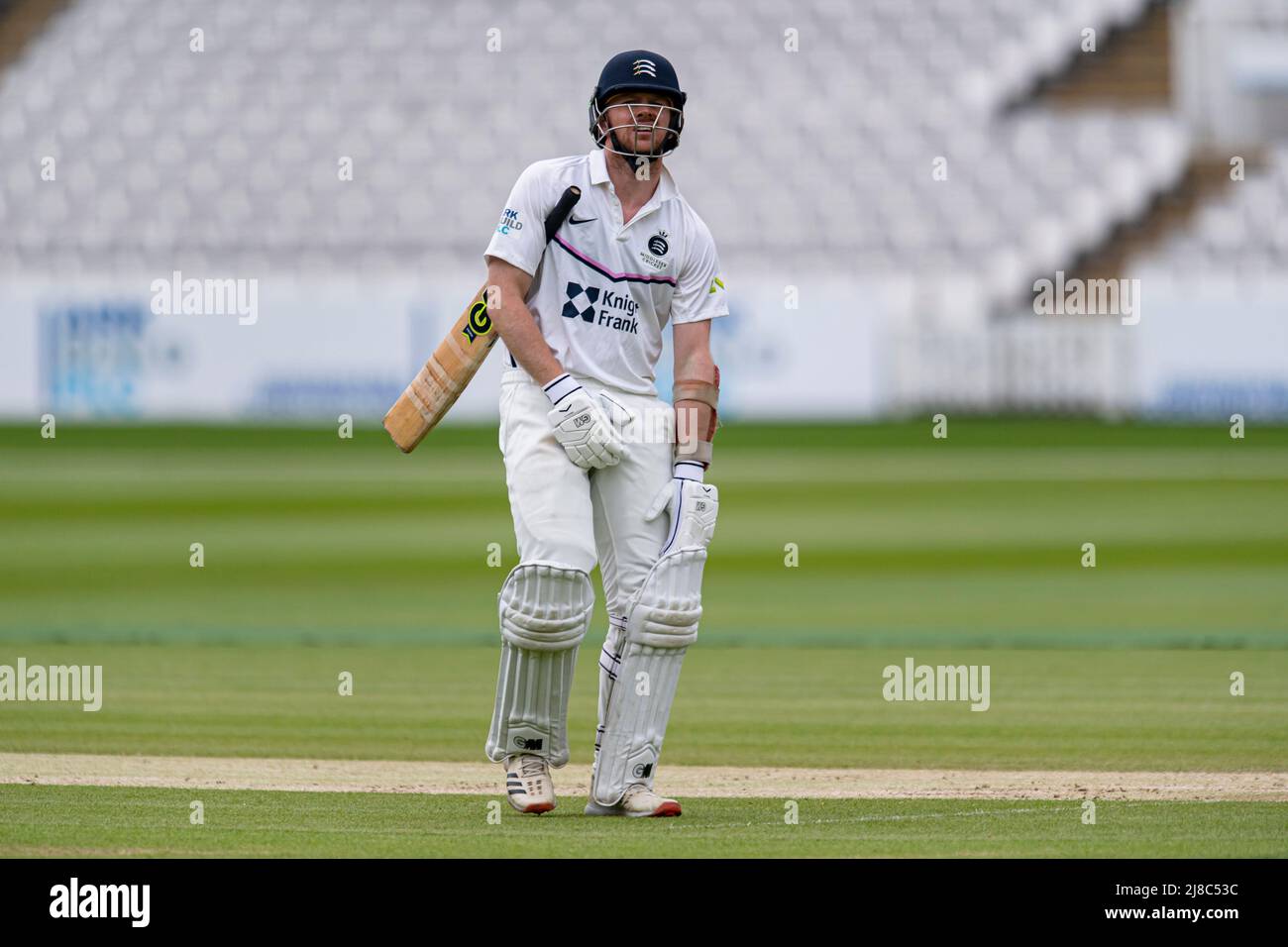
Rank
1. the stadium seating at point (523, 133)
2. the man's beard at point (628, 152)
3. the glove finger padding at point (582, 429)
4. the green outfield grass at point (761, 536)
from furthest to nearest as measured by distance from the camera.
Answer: the stadium seating at point (523, 133), the green outfield grass at point (761, 536), the man's beard at point (628, 152), the glove finger padding at point (582, 429)

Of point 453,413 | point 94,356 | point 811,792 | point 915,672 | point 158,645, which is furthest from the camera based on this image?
point 453,413

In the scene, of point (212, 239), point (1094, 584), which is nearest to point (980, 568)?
point (1094, 584)

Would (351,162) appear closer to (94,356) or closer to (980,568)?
(94,356)

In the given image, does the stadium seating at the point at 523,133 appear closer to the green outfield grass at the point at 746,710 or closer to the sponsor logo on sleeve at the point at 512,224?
the green outfield grass at the point at 746,710

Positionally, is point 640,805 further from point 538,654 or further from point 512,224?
point 512,224

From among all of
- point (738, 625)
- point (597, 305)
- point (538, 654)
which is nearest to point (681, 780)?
point (538, 654)

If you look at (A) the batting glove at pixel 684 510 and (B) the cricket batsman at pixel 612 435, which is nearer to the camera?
(B) the cricket batsman at pixel 612 435

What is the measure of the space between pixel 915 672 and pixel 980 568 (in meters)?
7.32

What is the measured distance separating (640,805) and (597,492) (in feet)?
3.48

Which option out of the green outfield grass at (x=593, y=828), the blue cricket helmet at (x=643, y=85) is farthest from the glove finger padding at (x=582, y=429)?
the green outfield grass at (x=593, y=828)

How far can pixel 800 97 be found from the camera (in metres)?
39.0

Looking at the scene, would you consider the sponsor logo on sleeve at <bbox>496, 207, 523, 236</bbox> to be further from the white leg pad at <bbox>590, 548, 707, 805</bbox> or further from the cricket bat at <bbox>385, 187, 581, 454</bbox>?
the white leg pad at <bbox>590, 548, 707, 805</bbox>

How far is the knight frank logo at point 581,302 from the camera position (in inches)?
278

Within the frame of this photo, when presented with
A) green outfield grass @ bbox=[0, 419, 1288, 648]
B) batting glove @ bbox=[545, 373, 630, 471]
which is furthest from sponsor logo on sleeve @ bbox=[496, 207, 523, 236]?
green outfield grass @ bbox=[0, 419, 1288, 648]
